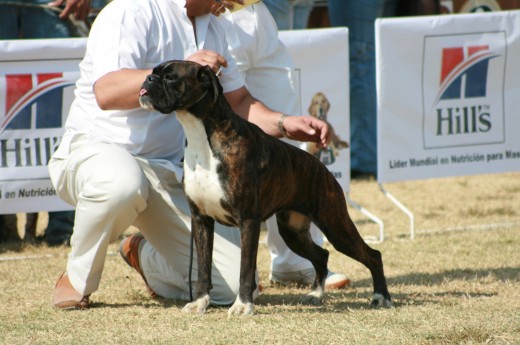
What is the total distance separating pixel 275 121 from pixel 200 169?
2.16ft

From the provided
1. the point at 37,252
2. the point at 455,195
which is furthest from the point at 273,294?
the point at 455,195

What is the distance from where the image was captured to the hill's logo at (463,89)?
23.1 feet

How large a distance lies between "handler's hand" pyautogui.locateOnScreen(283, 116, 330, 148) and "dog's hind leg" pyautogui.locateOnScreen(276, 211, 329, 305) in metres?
0.36

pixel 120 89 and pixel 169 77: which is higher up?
pixel 169 77

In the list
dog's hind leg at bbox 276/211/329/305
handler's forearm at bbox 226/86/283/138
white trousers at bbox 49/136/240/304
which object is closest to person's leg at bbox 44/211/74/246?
white trousers at bbox 49/136/240/304

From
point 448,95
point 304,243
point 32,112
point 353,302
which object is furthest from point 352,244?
point 448,95

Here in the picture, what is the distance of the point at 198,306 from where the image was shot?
4.19 m

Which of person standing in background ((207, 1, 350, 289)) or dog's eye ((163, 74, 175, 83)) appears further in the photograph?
person standing in background ((207, 1, 350, 289))

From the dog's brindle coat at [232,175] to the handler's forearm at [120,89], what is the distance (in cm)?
27

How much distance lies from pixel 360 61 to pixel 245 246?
5349 millimetres

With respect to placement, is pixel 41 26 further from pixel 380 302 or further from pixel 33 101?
pixel 380 302

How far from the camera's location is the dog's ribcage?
3.97 metres

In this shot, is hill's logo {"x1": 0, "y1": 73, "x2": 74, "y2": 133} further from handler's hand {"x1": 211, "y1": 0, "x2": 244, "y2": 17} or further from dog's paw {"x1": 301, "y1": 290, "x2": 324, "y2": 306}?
dog's paw {"x1": 301, "y1": 290, "x2": 324, "y2": 306}

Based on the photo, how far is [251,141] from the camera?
13.3 ft
